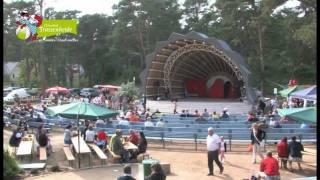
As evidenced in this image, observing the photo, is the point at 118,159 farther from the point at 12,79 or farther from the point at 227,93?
the point at 12,79

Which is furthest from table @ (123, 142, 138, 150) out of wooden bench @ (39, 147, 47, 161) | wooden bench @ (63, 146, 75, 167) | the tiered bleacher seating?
the tiered bleacher seating

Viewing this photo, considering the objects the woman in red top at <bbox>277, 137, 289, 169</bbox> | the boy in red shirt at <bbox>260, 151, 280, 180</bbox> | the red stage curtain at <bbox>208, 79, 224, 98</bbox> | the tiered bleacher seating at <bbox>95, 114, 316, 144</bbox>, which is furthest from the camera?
the red stage curtain at <bbox>208, 79, 224, 98</bbox>

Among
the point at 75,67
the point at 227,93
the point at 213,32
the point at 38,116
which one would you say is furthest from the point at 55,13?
the point at 38,116

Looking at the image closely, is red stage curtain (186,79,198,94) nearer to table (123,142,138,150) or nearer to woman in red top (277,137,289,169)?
table (123,142,138,150)

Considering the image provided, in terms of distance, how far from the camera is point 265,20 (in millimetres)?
45531

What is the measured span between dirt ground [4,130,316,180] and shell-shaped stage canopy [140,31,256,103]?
1571 centimetres

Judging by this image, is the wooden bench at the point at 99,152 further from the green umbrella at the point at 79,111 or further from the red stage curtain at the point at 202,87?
the red stage curtain at the point at 202,87

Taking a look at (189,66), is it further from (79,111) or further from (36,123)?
(79,111)

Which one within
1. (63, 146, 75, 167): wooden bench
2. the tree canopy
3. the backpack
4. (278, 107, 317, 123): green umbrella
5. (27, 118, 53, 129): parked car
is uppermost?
the tree canopy

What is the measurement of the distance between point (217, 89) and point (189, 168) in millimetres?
27705

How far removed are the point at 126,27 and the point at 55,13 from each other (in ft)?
33.8

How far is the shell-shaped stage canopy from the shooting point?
3178 centimetres

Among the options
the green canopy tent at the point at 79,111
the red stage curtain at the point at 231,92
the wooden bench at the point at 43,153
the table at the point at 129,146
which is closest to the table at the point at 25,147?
the wooden bench at the point at 43,153

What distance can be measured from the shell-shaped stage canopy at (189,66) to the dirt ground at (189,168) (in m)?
15.7
